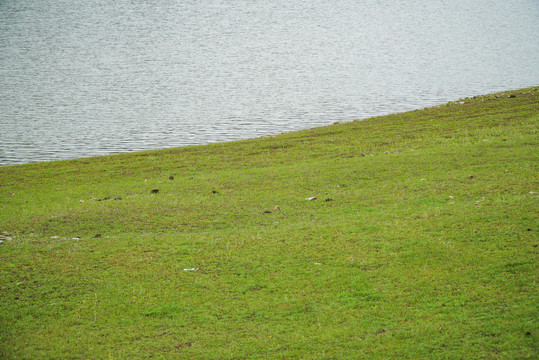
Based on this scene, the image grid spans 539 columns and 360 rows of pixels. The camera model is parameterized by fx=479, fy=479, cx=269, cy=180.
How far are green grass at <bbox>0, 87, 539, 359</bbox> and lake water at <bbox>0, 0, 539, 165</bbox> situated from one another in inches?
603

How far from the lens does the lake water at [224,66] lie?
114ft

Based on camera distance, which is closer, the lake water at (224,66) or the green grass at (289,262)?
the green grass at (289,262)

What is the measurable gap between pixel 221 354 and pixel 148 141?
25.2 metres

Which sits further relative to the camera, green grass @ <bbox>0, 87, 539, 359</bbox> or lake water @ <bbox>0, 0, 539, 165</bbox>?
lake water @ <bbox>0, 0, 539, 165</bbox>

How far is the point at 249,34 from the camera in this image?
92.6 meters

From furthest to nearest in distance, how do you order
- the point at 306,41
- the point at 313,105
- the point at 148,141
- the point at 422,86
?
Answer: the point at 306,41
the point at 422,86
the point at 313,105
the point at 148,141

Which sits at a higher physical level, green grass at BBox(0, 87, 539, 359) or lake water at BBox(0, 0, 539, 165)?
lake water at BBox(0, 0, 539, 165)

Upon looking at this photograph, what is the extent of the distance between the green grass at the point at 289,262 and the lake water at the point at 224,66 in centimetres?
1532

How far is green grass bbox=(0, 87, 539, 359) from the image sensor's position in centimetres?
715

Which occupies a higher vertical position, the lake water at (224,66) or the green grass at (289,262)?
the lake water at (224,66)

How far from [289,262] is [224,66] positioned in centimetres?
5717

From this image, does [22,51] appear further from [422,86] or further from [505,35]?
[505,35]

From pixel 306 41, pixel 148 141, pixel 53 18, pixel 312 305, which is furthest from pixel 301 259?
pixel 53 18

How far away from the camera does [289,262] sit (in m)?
9.83
